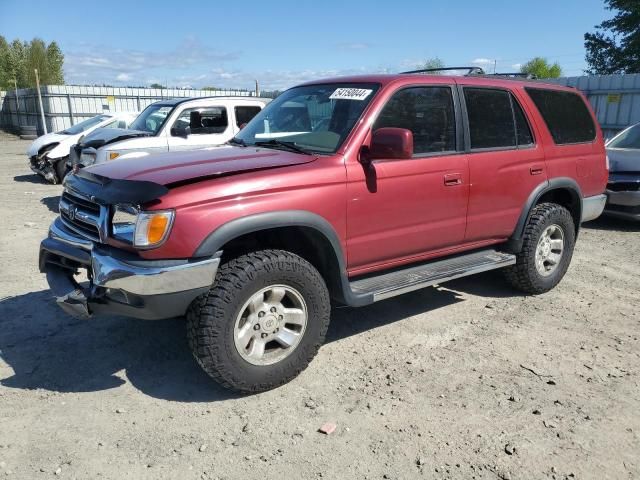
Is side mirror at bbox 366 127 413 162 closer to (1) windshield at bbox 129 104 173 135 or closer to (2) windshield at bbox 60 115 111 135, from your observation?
(1) windshield at bbox 129 104 173 135

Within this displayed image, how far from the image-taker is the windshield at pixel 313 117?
3768mm

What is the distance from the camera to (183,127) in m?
9.06

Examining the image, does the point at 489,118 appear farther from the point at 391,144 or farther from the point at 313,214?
the point at 313,214

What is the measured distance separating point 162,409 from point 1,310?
2.30 metres

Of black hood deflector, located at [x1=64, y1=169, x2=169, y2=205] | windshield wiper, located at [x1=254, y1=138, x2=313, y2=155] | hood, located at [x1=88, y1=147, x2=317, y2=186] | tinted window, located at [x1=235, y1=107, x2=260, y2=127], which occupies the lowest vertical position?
black hood deflector, located at [x1=64, y1=169, x2=169, y2=205]

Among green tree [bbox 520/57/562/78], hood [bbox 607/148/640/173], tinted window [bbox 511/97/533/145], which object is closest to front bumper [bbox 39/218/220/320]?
tinted window [bbox 511/97/533/145]

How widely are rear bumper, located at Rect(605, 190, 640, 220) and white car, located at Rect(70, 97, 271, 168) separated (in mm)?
5614

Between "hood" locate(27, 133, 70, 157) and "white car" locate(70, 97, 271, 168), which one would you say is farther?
"hood" locate(27, 133, 70, 157)

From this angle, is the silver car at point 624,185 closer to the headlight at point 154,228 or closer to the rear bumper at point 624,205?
the rear bumper at point 624,205

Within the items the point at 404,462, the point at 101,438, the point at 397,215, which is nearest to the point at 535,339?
the point at 397,215

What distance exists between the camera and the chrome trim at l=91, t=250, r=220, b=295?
2896 mm

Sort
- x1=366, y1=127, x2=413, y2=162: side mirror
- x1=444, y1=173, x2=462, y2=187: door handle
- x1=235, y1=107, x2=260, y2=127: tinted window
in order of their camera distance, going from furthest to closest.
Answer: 1. x1=235, y1=107, x2=260, y2=127: tinted window
2. x1=444, y1=173, x2=462, y2=187: door handle
3. x1=366, y1=127, x2=413, y2=162: side mirror

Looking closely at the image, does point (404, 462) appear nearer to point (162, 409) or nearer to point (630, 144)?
point (162, 409)

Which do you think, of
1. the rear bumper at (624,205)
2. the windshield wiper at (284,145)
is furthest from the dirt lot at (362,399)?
the rear bumper at (624,205)
